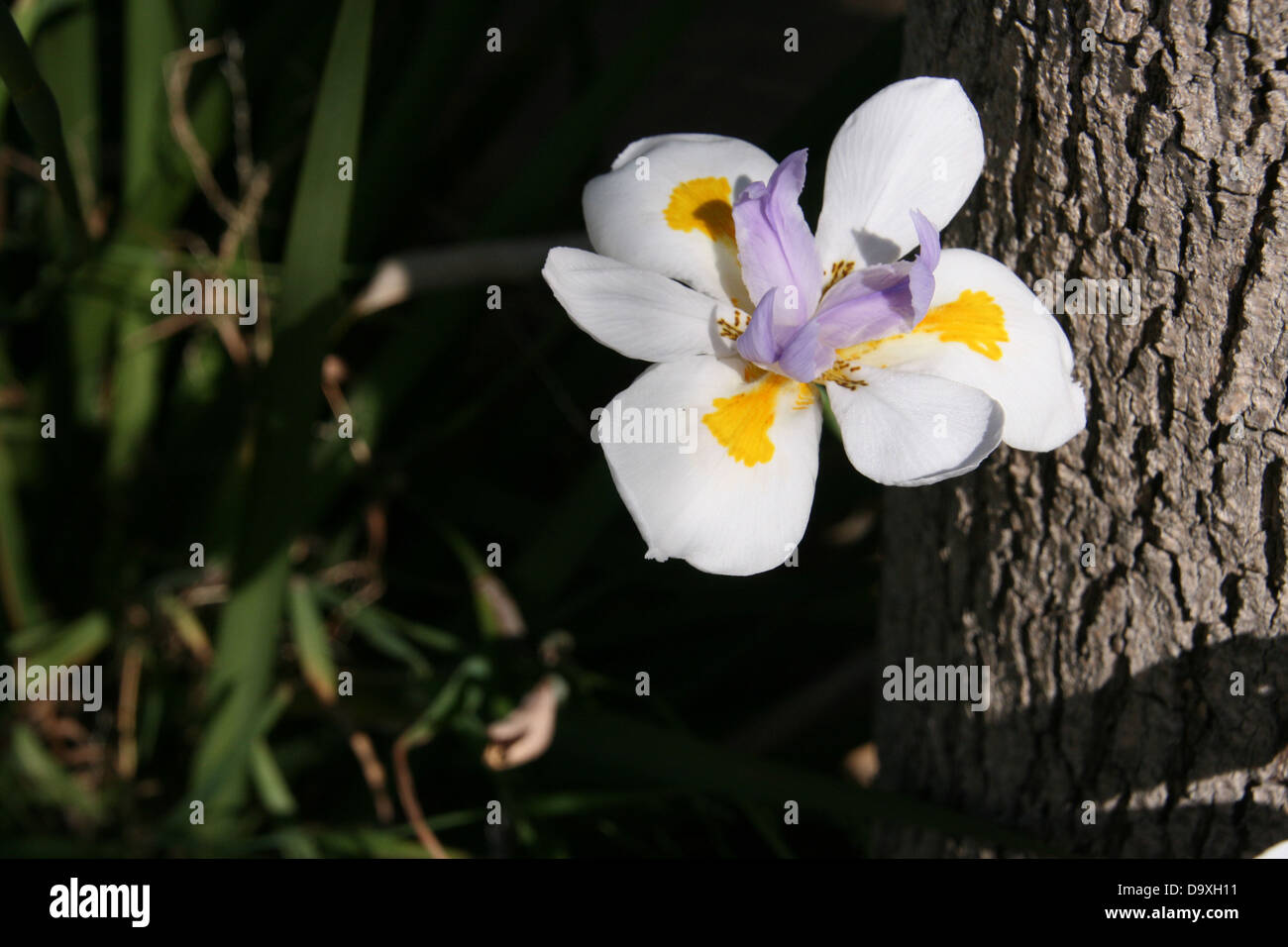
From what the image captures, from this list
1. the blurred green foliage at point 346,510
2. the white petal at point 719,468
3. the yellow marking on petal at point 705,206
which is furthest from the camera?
the blurred green foliage at point 346,510

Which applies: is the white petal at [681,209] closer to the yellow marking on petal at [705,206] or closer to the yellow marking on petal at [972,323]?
the yellow marking on petal at [705,206]

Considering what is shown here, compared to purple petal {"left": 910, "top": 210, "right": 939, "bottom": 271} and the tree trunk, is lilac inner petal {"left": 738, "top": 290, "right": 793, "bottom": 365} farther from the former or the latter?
the tree trunk

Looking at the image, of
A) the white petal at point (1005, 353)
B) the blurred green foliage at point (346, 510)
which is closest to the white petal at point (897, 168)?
the white petal at point (1005, 353)

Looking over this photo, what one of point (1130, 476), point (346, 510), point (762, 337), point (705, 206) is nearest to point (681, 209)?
point (705, 206)

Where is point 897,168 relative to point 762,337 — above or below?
above

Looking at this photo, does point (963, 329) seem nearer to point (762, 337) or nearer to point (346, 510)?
point (762, 337)

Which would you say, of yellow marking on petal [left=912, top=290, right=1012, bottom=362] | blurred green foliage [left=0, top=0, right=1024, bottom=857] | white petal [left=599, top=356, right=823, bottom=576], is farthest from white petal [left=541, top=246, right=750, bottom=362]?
blurred green foliage [left=0, top=0, right=1024, bottom=857]
